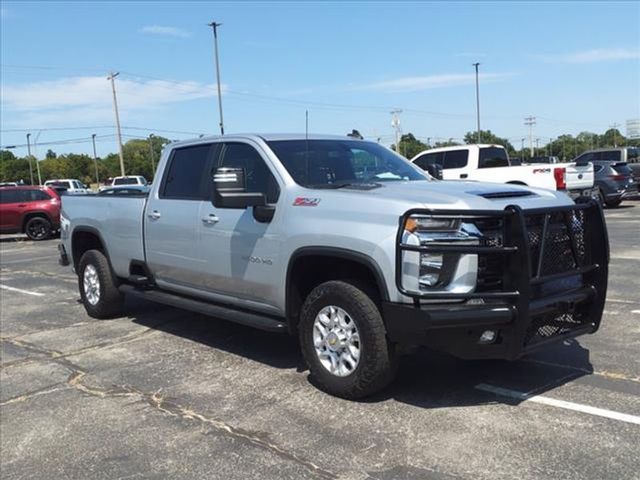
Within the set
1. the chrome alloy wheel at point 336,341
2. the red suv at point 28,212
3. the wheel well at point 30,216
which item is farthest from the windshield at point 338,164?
the wheel well at point 30,216

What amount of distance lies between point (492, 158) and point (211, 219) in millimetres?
14697

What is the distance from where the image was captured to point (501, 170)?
57.6ft

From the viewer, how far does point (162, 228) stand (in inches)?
253

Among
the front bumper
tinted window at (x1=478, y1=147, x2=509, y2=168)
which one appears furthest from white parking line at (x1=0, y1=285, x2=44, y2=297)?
tinted window at (x1=478, y1=147, x2=509, y2=168)

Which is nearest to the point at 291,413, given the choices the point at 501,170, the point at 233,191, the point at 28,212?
the point at 233,191

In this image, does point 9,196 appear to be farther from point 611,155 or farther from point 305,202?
point 611,155

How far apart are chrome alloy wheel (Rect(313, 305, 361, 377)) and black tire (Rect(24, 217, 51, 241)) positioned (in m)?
18.7

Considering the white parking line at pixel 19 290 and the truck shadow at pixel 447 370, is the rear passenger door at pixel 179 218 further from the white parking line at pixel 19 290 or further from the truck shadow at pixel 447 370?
the white parking line at pixel 19 290

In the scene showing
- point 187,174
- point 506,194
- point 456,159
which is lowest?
point 506,194

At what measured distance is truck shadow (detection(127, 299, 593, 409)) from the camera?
4.65 meters

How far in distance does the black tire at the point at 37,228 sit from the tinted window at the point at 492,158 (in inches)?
547

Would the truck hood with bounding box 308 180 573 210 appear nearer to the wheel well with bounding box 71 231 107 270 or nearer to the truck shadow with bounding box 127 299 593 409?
the truck shadow with bounding box 127 299 593 409

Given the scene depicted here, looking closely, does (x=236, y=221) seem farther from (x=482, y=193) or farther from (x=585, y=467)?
(x=585, y=467)

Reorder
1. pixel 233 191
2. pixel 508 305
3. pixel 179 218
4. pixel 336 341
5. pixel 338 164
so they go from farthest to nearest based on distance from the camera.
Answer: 1. pixel 179 218
2. pixel 338 164
3. pixel 233 191
4. pixel 336 341
5. pixel 508 305
